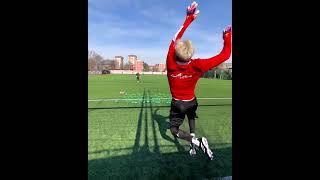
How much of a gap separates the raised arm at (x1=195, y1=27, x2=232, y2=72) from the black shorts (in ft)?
1.34

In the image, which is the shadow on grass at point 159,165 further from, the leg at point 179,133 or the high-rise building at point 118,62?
the high-rise building at point 118,62

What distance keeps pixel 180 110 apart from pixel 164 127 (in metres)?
1.61

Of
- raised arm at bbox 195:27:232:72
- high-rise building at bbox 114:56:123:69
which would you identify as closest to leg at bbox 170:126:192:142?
raised arm at bbox 195:27:232:72

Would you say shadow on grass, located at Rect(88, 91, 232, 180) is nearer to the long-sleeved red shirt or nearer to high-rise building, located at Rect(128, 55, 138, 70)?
the long-sleeved red shirt

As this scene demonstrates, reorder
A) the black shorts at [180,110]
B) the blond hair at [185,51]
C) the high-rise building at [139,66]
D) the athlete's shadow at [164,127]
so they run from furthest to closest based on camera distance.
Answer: the athlete's shadow at [164,127]
the high-rise building at [139,66]
the black shorts at [180,110]
the blond hair at [185,51]

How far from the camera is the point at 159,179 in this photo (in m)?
3.47

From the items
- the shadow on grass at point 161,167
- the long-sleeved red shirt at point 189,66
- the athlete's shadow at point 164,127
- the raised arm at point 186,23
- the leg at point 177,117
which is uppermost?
the raised arm at point 186,23

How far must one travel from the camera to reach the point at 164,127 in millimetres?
4684

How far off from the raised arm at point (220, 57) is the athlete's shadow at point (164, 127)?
1.09 meters

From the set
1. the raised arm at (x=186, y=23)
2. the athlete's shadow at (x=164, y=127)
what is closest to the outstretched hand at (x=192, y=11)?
the raised arm at (x=186, y=23)

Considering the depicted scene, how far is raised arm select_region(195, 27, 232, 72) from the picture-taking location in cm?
291

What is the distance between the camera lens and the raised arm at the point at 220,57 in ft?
9.54

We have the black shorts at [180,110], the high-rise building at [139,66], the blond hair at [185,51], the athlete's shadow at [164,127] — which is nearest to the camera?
the blond hair at [185,51]

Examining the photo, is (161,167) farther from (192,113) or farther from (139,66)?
(139,66)
